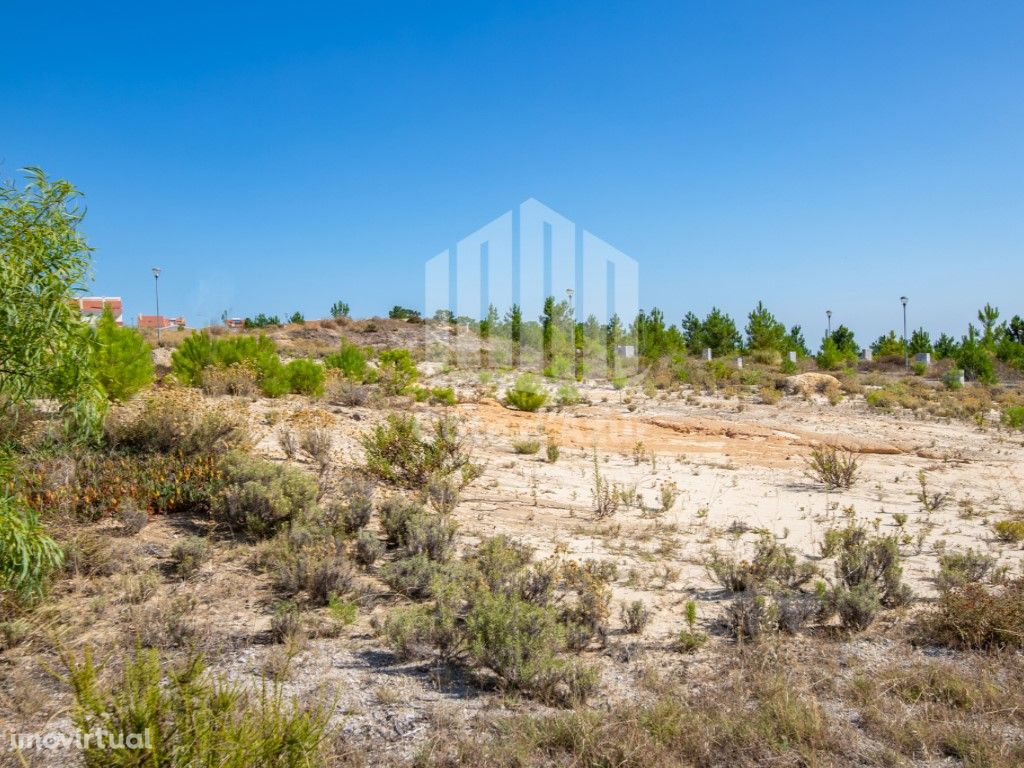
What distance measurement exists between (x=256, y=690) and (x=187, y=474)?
3512 millimetres

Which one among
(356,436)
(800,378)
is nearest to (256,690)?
(356,436)

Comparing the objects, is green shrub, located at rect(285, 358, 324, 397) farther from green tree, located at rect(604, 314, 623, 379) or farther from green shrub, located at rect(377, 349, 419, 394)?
green tree, located at rect(604, 314, 623, 379)

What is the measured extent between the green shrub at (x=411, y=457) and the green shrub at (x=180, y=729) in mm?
4966

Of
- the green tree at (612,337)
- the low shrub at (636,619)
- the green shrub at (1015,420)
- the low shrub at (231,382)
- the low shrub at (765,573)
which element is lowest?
the low shrub at (636,619)

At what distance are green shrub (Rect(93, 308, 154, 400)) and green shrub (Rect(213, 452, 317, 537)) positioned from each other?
14.4ft

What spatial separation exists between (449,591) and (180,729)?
7.46 feet

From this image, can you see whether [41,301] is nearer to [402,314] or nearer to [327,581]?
[327,581]

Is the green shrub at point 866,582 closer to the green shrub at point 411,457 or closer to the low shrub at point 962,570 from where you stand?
the low shrub at point 962,570

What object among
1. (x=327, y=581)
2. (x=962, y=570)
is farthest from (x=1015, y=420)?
(x=327, y=581)

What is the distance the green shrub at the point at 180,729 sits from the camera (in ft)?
7.21

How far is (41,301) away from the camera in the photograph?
3105 millimetres

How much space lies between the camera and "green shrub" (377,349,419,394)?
47.8ft

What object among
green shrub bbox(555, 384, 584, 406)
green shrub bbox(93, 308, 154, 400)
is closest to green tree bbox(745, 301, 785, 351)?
green shrub bbox(555, 384, 584, 406)

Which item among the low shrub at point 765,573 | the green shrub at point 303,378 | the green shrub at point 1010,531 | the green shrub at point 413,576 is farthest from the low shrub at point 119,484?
the green shrub at point 1010,531
